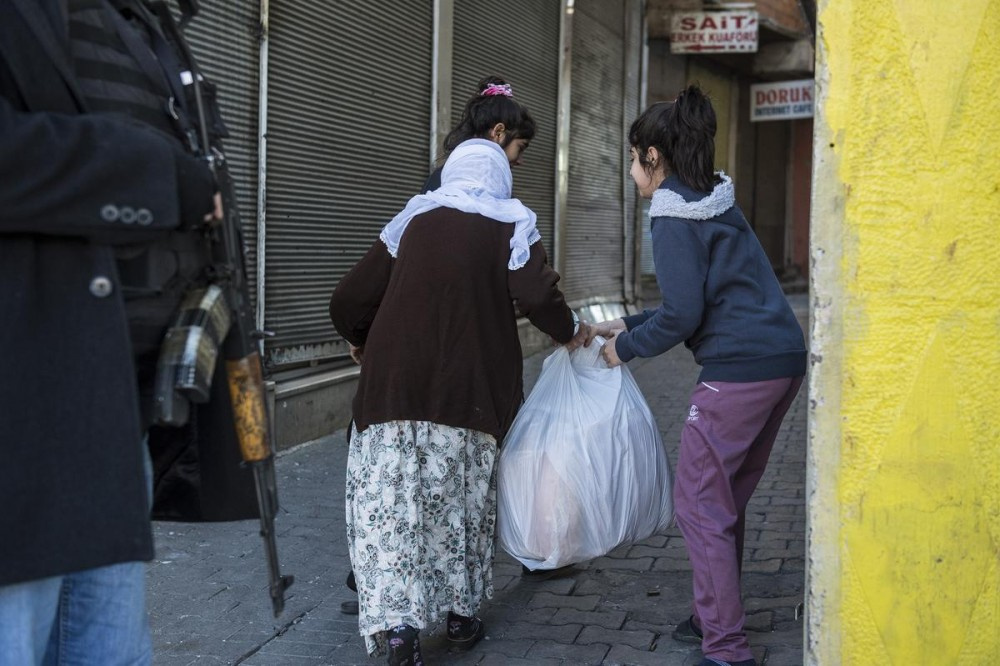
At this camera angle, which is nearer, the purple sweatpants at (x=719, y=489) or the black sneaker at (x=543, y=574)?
the purple sweatpants at (x=719, y=489)

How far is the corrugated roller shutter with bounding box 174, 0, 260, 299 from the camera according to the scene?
20.6ft

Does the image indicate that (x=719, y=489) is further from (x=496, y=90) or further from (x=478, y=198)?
(x=496, y=90)

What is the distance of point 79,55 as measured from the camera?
1.92m

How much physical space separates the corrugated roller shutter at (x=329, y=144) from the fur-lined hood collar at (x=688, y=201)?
3.82 meters

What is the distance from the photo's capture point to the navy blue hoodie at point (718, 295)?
339 centimetres

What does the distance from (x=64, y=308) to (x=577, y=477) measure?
2.32 meters

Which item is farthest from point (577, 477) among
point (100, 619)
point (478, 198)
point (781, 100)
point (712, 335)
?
point (781, 100)

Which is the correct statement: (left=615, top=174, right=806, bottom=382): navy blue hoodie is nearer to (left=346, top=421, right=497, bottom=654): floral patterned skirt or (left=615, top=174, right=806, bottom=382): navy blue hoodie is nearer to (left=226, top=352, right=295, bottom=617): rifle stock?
(left=346, top=421, right=497, bottom=654): floral patterned skirt

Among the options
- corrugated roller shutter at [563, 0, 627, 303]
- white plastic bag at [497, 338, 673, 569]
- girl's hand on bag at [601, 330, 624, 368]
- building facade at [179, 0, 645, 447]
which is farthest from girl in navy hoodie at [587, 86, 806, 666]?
corrugated roller shutter at [563, 0, 627, 303]

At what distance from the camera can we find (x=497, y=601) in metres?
4.34

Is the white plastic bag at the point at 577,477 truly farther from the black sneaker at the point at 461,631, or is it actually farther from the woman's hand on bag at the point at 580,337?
the black sneaker at the point at 461,631

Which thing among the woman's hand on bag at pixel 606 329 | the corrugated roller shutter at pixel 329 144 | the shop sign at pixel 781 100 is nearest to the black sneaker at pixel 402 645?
the woman's hand on bag at pixel 606 329

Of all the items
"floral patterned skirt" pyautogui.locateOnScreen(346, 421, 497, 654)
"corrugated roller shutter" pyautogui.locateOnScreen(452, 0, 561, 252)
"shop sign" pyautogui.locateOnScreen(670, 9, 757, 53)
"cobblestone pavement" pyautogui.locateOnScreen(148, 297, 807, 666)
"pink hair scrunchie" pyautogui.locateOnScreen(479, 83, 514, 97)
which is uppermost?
"shop sign" pyautogui.locateOnScreen(670, 9, 757, 53)

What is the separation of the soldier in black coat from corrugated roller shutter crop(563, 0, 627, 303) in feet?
33.4
